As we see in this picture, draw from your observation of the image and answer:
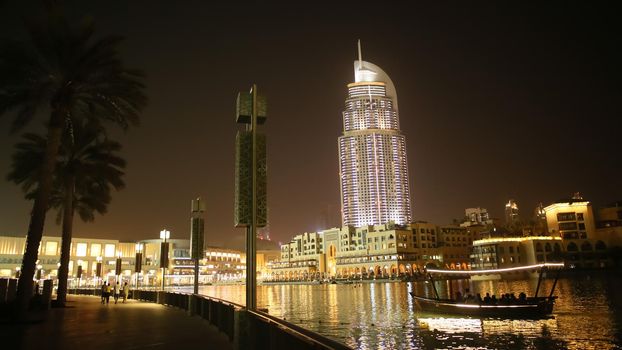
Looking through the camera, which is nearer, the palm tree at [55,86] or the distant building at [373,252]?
the palm tree at [55,86]

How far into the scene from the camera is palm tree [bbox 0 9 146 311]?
20906mm

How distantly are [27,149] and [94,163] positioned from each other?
424 cm

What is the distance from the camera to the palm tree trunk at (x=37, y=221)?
20219 millimetres

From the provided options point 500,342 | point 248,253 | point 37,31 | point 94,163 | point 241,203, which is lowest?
point 500,342

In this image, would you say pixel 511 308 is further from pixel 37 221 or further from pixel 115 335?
pixel 37 221

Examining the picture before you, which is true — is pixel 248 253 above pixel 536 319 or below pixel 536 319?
above

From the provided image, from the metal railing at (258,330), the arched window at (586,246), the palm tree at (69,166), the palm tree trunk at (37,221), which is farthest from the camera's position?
the arched window at (586,246)

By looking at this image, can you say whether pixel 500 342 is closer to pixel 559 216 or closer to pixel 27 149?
pixel 27 149

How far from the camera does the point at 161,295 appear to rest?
111 ft

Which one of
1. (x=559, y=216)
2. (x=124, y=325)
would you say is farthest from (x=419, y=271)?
(x=124, y=325)

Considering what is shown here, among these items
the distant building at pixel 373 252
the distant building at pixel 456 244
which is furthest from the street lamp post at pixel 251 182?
the distant building at pixel 456 244

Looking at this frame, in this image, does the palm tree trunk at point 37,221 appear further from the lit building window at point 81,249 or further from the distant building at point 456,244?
the distant building at point 456,244

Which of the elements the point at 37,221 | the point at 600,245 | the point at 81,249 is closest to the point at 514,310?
the point at 37,221

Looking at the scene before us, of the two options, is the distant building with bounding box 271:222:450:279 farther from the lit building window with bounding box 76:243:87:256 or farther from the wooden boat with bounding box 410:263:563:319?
the wooden boat with bounding box 410:263:563:319
